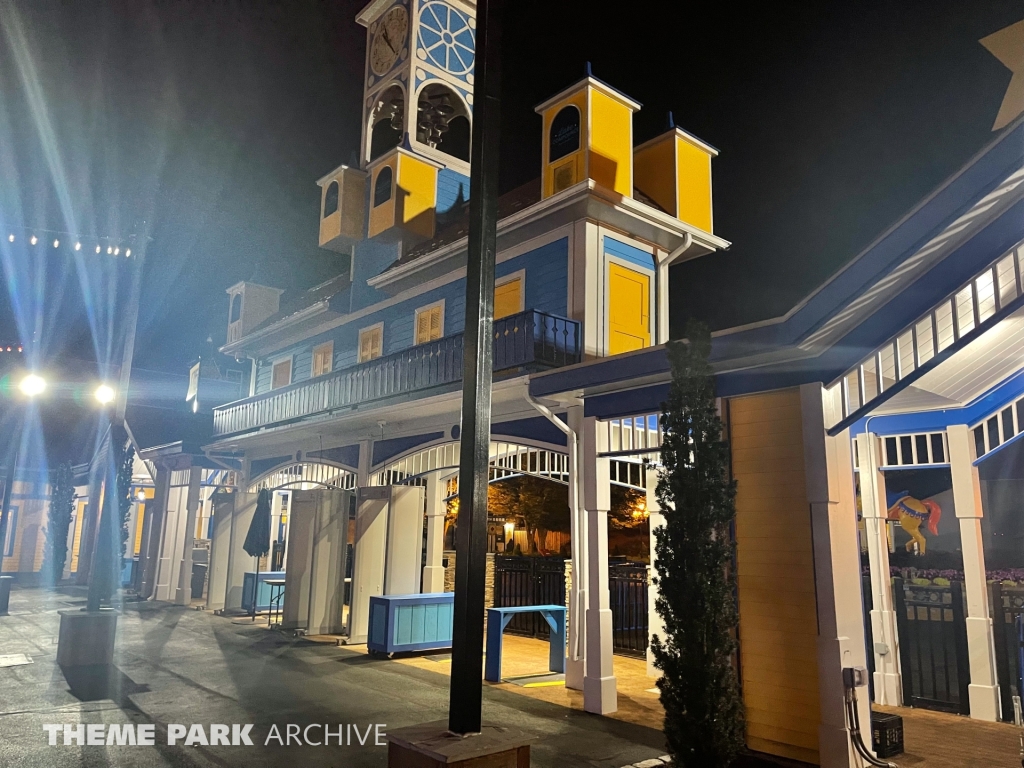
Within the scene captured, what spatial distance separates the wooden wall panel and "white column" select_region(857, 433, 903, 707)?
9.70 feet

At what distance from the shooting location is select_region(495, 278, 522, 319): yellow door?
13289 mm

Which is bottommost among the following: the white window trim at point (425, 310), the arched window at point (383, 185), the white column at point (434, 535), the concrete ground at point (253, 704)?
the concrete ground at point (253, 704)

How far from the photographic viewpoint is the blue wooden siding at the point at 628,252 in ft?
41.3

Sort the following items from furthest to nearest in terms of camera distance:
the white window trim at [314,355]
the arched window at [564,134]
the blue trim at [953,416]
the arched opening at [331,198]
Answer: the white window trim at [314,355] → the arched opening at [331,198] → the arched window at [564,134] → the blue trim at [953,416]

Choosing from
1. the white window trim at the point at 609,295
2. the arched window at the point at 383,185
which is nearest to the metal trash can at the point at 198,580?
the arched window at the point at 383,185

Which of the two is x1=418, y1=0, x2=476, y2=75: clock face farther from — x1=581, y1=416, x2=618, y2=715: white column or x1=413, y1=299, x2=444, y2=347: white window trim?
x1=581, y1=416, x2=618, y2=715: white column

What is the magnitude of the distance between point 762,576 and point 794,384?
6.70ft

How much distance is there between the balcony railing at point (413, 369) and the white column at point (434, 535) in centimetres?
246

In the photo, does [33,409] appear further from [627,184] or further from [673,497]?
[673,497]

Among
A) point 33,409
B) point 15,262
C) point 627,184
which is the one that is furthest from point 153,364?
point 627,184

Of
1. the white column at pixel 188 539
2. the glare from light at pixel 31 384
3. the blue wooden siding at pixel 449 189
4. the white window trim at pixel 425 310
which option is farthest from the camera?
the white column at pixel 188 539

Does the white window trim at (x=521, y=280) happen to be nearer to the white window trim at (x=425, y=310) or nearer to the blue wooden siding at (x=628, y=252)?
the blue wooden siding at (x=628, y=252)

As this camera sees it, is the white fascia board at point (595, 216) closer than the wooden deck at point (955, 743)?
No

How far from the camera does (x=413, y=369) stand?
13.9 m
